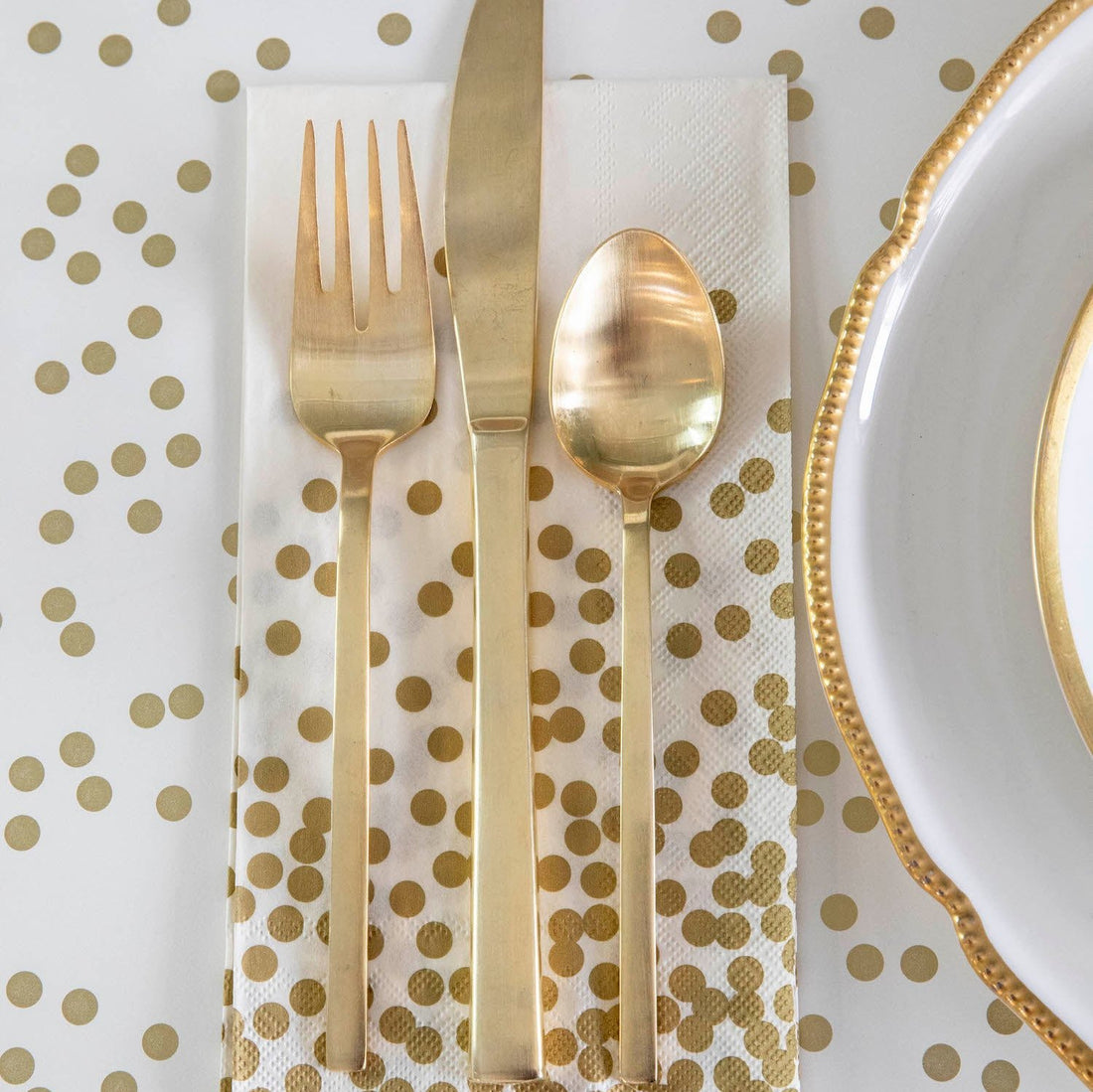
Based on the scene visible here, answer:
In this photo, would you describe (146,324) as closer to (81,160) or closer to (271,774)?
(81,160)

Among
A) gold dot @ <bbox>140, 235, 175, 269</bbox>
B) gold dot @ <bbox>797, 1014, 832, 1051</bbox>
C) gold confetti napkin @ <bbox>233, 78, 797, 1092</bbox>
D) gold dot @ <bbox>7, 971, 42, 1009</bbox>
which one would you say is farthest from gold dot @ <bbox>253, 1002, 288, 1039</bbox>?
gold dot @ <bbox>140, 235, 175, 269</bbox>

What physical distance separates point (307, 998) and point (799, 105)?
442 mm

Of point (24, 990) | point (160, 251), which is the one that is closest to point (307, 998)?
point (24, 990)

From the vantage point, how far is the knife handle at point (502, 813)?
39 cm

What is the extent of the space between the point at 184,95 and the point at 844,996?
1.65 feet

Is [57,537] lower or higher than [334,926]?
higher

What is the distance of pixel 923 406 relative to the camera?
0.40 meters

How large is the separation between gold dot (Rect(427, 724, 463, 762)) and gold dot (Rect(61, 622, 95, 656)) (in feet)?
0.53

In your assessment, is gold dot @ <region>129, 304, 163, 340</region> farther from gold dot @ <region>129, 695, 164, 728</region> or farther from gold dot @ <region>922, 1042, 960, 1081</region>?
gold dot @ <region>922, 1042, 960, 1081</region>

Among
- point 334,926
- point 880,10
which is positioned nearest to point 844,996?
point 334,926

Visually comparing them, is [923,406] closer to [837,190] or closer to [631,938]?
[837,190]

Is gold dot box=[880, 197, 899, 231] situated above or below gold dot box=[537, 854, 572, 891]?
above

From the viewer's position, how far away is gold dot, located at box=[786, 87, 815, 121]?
0.46 m

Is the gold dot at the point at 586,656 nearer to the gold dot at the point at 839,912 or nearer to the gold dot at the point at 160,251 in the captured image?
the gold dot at the point at 839,912
